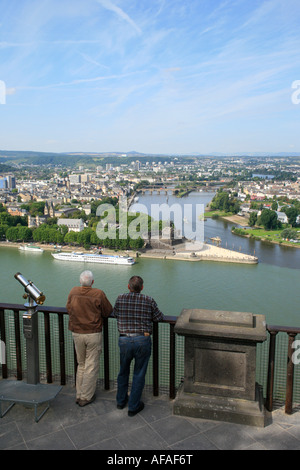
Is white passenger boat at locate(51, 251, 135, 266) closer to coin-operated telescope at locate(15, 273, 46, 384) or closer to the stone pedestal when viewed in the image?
coin-operated telescope at locate(15, 273, 46, 384)

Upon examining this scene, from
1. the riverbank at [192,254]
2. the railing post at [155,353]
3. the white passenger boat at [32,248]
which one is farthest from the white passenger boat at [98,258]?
the railing post at [155,353]

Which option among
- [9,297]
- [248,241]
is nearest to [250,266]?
[248,241]

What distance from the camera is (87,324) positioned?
1.64 metres

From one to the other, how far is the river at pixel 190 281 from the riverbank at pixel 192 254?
46 cm

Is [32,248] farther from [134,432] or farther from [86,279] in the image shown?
[134,432]

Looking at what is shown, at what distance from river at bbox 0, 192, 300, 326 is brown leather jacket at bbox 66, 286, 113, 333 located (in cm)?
755

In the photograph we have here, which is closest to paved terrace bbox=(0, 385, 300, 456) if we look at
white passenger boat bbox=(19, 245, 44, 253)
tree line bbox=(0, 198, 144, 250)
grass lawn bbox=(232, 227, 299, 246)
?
tree line bbox=(0, 198, 144, 250)

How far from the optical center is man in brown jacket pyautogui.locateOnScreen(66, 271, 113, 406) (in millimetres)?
1633

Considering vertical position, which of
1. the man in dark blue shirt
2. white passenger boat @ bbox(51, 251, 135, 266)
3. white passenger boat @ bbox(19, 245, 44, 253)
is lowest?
white passenger boat @ bbox(19, 245, 44, 253)

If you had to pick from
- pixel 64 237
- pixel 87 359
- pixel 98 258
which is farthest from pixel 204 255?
pixel 87 359

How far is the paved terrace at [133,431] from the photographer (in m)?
1.41

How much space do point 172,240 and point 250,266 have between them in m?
5.12

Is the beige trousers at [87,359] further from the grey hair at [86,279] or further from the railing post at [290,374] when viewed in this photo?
the railing post at [290,374]

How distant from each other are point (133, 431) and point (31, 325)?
1.84 ft
